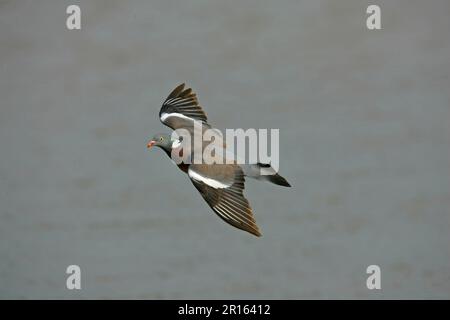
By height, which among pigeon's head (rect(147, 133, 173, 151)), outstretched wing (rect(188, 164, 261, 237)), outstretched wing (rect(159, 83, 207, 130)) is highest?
outstretched wing (rect(159, 83, 207, 130))

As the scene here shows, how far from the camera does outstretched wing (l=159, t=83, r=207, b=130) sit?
106 inches

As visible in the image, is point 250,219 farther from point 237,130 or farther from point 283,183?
point 237,130

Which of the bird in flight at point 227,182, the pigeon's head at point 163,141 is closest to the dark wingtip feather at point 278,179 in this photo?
the bird in flight at point 227,182

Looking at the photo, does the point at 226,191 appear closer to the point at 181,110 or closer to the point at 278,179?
the point at 278,179

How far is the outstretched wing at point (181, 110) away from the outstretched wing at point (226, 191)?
246 mm

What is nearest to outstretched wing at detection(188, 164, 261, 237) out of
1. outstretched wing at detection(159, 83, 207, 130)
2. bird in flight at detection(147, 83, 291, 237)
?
bird in flight at detection(147, 83, 291, 237)

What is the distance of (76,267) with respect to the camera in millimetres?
3148

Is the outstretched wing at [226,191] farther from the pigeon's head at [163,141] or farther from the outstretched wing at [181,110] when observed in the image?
the outstretched wing at [181,110]

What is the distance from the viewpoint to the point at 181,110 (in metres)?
2.75

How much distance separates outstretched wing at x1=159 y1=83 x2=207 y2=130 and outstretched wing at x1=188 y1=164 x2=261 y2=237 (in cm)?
25

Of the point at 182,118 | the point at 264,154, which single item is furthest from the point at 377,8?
the point at 182,118

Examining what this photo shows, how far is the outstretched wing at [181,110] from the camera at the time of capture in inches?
106

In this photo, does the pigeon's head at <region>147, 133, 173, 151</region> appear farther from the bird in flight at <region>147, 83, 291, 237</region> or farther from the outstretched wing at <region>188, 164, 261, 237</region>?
the outstretched wing at <region>188, 164, 261, 237</region>

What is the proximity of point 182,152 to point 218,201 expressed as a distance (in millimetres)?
185
